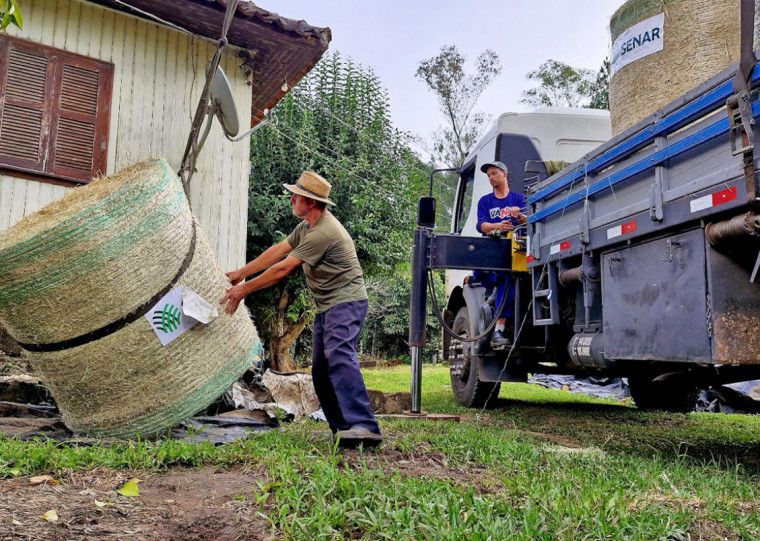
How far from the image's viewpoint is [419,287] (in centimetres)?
612

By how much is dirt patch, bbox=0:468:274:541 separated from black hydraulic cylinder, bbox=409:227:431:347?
3.14 meters

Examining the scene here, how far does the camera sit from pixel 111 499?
2605mm

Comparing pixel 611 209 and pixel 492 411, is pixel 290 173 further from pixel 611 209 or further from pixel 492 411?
pixel 611 209

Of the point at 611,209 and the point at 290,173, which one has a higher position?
the point at 290,173

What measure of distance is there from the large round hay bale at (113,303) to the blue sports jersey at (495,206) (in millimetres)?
3520

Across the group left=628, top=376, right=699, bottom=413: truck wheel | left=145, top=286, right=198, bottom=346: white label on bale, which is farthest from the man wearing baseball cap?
left=145, top=286, right=198, bottom=346: white label on bale

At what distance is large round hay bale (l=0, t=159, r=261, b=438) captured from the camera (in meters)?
3.44

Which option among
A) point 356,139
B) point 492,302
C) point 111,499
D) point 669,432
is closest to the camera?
point 111,499

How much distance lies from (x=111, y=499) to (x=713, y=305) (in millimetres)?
2963

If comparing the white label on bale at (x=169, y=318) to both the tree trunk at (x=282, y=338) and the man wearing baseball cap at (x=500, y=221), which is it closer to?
the man wearing baseball cap at (x=500, y=221)

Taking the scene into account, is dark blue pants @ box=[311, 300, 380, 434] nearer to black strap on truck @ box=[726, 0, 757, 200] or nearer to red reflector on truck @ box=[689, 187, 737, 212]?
red reflector on truck @ box=[689, 187, 737, 212]

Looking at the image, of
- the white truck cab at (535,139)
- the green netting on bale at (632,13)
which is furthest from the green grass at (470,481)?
the white truck cab at (535,139)

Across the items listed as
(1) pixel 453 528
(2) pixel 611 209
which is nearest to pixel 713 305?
(2) pixel 611 209

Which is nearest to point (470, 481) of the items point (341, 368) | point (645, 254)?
point (341, 368)
